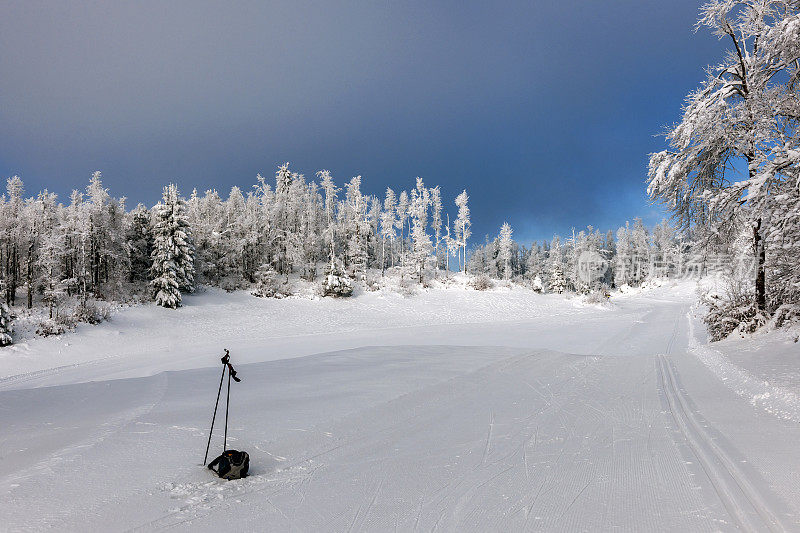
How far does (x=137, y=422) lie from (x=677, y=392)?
9145 millimetres

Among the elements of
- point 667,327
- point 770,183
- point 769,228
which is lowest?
point 667,327

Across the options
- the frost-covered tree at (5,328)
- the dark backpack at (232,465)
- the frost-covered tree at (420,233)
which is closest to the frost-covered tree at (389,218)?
the frost-covered tree at (420,233)

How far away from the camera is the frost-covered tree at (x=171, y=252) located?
27234mm

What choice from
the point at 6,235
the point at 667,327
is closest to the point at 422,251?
the point at 667,327

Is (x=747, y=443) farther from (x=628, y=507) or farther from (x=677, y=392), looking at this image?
(x=677, y=392)

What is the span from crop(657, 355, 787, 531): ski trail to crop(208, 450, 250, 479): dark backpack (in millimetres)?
4188

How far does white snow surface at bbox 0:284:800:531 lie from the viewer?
3059 millimetres

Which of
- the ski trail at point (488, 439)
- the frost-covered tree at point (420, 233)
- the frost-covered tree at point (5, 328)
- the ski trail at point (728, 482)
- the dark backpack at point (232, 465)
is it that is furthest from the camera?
the frost-covered tree at point (420, 233)

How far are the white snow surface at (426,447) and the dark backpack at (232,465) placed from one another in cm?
16

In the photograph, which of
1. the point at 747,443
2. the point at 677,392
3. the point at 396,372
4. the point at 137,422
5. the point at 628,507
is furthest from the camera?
the point at 396,372

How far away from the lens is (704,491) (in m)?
3.33

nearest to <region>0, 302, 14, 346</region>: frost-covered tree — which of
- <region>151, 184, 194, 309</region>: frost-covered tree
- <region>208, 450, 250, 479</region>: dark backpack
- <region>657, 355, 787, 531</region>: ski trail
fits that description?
<region>151, 184, 194, 309</region>: frost-covered tree

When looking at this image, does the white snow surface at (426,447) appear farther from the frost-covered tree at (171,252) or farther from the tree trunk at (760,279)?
the frost-covered tree at (171,252)

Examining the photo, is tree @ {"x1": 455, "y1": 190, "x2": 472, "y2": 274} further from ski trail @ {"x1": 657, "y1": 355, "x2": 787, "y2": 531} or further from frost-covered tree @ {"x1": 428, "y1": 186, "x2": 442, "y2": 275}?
ski trail @ {"x1": 657, "y1": 355, "x2": 787, "y2": 531}
